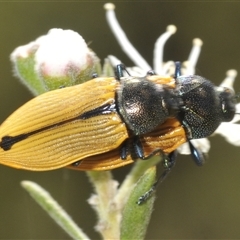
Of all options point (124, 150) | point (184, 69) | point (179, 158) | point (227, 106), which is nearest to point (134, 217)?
point (124, 150)

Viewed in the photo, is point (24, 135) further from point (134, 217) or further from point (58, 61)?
point (134, 217)

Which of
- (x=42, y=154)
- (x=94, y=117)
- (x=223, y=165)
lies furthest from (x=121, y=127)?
(x=223, y=165)

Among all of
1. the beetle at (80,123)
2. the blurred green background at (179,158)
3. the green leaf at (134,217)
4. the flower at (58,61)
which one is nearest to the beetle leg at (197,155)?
the beetle at (80,123)

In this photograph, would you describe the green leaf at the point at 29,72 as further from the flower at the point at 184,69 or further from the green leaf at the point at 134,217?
the green leaf at the point at 134,217

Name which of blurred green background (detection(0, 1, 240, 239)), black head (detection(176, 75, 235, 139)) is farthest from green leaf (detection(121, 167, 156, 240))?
blurred green background (detection(0, 1, 240, 239))

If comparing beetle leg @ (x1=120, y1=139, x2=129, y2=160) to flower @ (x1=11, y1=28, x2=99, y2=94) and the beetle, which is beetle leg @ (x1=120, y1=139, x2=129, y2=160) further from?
flower @ (x1=11, y1=28, x2=99, y2=94)

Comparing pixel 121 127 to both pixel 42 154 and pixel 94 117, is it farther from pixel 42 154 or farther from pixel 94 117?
pixel 42 154
